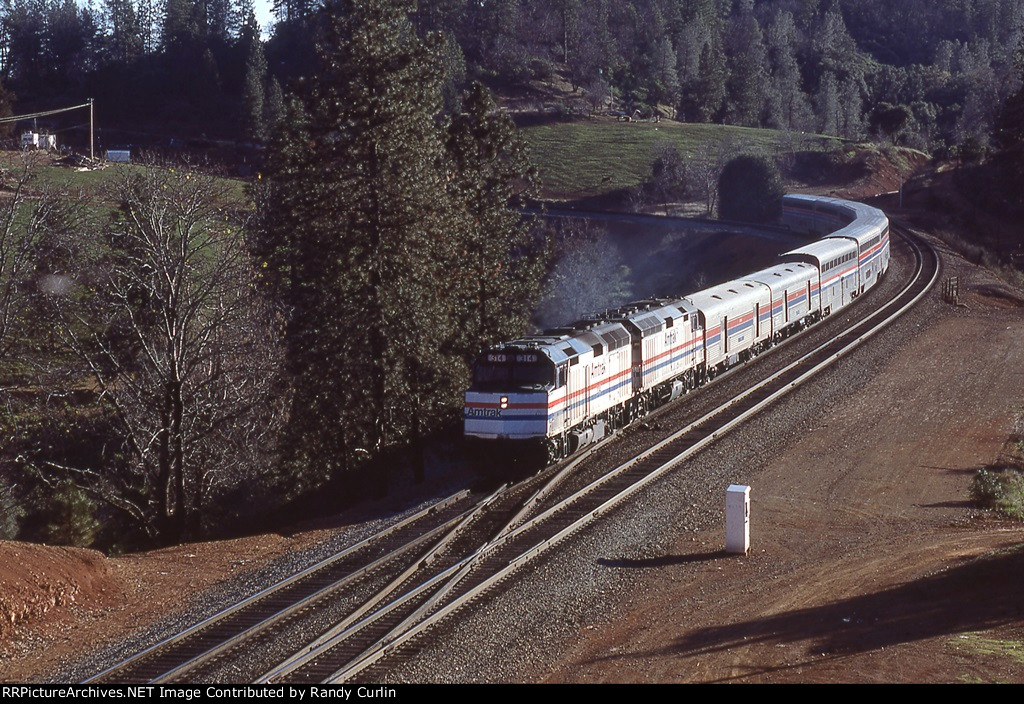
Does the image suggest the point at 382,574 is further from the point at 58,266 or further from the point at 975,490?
the point at 58,266

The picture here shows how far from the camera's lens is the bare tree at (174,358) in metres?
25.0

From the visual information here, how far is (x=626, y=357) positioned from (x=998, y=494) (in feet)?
36.6

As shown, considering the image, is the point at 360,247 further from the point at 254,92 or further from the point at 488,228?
the point at 254,92

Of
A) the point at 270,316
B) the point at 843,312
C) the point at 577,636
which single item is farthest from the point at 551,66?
the point at 577,636

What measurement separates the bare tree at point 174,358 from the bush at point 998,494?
18.6 meters

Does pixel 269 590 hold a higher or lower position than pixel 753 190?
lower

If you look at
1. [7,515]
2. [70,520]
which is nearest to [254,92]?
[7,515]

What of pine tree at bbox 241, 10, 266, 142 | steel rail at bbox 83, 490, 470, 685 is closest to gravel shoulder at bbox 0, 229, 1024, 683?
steel rail at bbox 83, 490, 470, 685

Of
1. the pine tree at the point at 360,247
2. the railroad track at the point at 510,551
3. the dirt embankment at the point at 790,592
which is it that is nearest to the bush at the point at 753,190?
the railroad track at the point at 510,551

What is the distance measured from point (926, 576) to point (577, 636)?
6.64 metres

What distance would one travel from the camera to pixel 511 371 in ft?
86.9

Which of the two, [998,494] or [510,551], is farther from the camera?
[998,494]

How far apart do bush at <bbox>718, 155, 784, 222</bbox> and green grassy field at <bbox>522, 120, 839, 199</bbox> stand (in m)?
21.4

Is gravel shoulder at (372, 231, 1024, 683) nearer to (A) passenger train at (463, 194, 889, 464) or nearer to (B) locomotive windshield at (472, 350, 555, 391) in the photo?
(A) passenger train at (463, 194, 889, 464)
